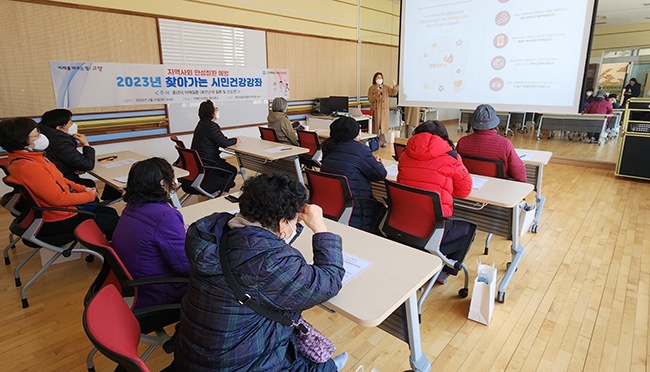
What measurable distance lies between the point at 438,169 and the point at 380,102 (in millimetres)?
5996

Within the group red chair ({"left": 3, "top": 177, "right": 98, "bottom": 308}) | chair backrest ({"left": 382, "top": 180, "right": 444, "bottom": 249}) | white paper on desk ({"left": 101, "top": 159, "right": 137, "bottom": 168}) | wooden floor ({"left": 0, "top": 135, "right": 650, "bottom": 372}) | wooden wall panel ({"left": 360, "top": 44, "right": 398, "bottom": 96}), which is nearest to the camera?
wooden floor ({"left": 0, "top": 135, "right": 650, "bottom": 372})

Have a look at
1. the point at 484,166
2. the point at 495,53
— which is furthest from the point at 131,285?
the point at 495,53

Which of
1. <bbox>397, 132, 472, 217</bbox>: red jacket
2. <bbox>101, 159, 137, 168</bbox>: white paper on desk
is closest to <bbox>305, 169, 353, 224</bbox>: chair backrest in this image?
<bbox>397, 132, 472, 217</bbox>: red jacket

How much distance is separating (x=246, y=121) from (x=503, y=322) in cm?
585

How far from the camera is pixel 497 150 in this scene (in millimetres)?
2988

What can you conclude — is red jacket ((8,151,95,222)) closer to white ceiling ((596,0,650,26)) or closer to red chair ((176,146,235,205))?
red chair ((176,146,235,205))

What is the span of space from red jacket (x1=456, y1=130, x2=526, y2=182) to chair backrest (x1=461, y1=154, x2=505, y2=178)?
0.27 feet

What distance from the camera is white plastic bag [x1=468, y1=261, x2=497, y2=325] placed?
223 cm

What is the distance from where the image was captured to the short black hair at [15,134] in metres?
2.44

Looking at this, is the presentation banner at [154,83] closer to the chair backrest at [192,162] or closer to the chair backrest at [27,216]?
the chair backrest at [192,162]

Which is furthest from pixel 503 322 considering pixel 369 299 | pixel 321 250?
pixel 321 250

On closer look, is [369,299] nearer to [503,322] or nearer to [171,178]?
[171,178]

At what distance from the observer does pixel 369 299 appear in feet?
4.18

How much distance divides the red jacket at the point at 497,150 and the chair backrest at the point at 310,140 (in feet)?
6.92
